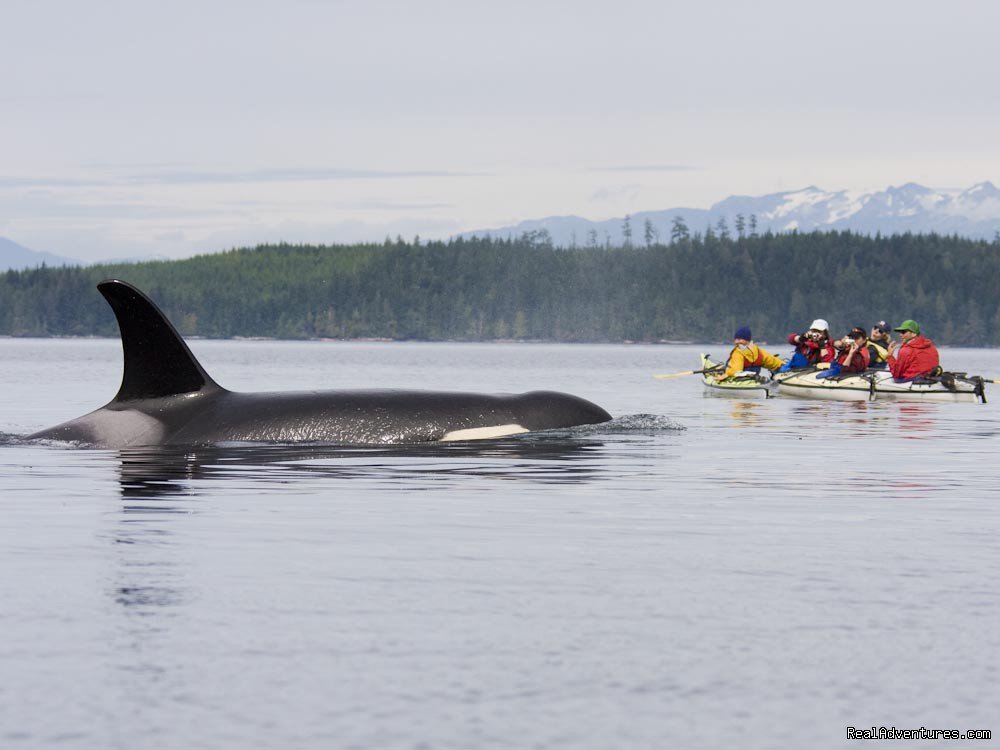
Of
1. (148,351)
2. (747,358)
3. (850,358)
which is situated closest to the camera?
(148,351)

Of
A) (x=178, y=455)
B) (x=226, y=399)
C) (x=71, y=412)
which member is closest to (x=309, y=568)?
(x=178, y=455)

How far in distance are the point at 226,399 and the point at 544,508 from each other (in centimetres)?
745

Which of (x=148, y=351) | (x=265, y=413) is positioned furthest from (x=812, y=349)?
(x=148, y=351)

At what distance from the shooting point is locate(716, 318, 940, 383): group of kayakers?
43.6m

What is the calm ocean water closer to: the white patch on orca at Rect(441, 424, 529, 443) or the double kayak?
the white patch on orca at Rect(441, 424, 529, 443)

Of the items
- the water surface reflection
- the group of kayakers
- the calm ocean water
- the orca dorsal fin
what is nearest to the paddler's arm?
the group of kayakers

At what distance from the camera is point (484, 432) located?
22594 mm

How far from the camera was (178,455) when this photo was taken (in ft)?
68.7

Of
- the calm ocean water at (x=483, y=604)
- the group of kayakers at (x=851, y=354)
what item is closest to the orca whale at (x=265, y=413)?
the calm ocean water at (x=483, y=604)

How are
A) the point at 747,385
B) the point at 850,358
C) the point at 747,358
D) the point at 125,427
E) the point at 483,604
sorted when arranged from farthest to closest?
the point at 747,358 → the point at 747,385 → the point at 850,358 → the point at 125,427 → the point at 483,604

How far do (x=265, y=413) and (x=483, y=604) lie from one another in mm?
11685

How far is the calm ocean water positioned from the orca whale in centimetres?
96

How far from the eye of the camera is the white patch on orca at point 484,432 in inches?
882

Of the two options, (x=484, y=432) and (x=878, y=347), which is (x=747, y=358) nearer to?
(x=878, y=347)
